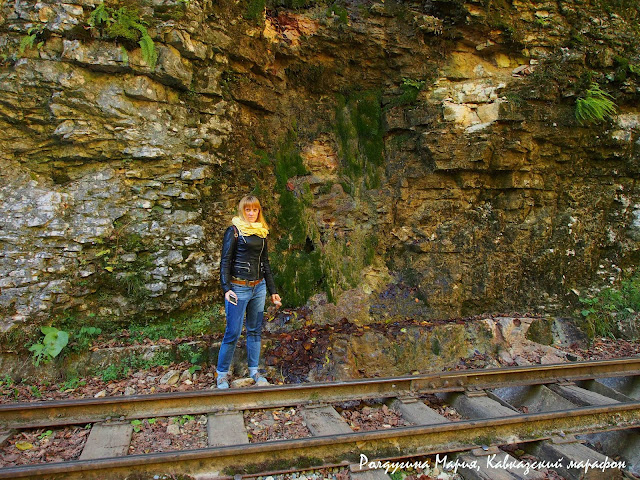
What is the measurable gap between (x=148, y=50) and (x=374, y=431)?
5350mm

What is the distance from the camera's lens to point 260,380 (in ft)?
16.8

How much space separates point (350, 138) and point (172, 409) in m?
5.37

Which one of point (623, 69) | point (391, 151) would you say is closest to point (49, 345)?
point (391, 151)

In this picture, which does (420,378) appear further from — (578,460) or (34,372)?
(34,372)

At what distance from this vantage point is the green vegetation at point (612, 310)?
24.0 feet

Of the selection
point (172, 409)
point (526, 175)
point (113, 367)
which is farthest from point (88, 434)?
point (526, 175)

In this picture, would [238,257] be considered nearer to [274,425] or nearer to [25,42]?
[274,425]

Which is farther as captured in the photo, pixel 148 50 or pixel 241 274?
pixel 148 50

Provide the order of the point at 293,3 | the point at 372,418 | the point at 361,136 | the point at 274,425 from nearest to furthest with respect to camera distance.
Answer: the point at 274,425, the point at 372,418, the point at 293,3, the point at 361,136

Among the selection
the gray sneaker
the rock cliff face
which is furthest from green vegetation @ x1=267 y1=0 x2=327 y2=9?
the gray sneaker

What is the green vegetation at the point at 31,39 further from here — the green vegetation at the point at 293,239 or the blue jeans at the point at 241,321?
the blue jeans at the point at 241,321

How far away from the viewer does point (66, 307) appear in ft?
18.4

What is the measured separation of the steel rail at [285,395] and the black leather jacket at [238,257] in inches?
48.0

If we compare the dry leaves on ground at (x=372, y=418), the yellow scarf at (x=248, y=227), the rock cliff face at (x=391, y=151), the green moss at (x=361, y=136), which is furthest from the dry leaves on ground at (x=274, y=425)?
the green moss at (x=361, y=136)
